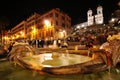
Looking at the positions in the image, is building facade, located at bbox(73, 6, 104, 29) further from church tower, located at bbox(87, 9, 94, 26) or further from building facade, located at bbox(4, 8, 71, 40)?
building facade, located at bbox(4, 8, 71, 40)

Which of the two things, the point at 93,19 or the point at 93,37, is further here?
the point at 93,19

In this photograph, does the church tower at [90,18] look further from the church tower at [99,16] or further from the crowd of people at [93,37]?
the crowd of people at [93,37]

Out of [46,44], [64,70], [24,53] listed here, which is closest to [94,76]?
[64,70]

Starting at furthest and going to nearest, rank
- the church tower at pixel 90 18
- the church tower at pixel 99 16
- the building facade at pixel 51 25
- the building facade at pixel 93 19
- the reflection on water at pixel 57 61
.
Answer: the church tower at pixel 90 18
the church tower at pixel 99 16
the building facade at pixel 93 19
the building facade at pixel 51 25
the reflection on water at pixel 57 61

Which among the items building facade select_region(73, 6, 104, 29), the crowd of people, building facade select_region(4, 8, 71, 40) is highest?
building facade select_region(73, 6, 104, 29)

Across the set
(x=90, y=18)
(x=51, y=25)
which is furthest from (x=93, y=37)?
(x=90, y=18)

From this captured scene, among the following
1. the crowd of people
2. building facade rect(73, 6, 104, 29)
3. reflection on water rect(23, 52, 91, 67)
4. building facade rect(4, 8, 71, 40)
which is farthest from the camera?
building facade rect(73, 6, 104, 29)

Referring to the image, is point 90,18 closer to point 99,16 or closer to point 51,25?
point 99,16

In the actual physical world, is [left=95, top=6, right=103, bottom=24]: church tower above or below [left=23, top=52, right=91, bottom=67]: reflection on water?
above

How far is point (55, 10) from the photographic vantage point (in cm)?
3978

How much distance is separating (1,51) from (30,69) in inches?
383

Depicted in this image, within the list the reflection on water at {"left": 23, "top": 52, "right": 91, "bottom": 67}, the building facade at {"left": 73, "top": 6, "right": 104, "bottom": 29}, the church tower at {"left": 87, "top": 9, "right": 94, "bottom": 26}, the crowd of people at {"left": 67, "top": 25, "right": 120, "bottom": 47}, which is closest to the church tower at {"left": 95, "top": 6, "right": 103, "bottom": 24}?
the building facade at {"left": 73, "top": 6, "right": 104, "bottom": 29}

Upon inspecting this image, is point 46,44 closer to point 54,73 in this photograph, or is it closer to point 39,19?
point 54,73

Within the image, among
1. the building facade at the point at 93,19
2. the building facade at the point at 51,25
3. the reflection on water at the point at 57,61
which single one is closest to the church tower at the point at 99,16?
the building facade at the point at 93,19
